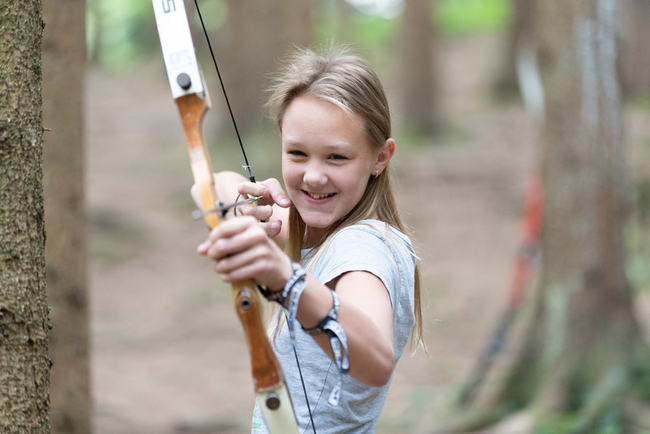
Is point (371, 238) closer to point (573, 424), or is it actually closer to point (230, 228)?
point (230, 228)

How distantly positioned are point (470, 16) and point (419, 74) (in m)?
12.0

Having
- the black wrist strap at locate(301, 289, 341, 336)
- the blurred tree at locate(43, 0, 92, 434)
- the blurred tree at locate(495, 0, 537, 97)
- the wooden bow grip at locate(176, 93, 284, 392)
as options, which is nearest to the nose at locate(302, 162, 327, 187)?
the wooden bow grip at locate(176, 93, 284, 392)

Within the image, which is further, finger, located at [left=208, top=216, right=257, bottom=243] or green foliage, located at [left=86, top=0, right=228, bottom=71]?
green foliage, located at [left=86, top=0, right=228, bottom=71]

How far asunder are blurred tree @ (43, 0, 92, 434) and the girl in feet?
5.08

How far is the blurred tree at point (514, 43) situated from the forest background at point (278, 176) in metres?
0.04

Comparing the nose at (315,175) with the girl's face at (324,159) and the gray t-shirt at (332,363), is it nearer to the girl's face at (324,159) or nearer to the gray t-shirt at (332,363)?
the girl's face at (324,159)

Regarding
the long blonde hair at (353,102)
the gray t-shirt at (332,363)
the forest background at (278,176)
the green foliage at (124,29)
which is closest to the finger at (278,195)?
the long blonde hair at (353,102)

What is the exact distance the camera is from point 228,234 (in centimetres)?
130

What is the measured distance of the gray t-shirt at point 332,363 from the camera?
162 cm

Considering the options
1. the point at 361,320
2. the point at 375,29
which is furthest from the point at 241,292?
the point at 375,29

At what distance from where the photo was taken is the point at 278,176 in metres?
8.85

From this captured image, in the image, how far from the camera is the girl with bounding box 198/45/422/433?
138cm

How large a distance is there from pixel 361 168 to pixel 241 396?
4565mm

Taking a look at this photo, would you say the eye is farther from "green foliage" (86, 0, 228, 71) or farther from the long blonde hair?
"green foliage" (86, 0, 228, 71)
